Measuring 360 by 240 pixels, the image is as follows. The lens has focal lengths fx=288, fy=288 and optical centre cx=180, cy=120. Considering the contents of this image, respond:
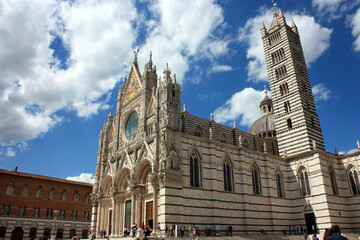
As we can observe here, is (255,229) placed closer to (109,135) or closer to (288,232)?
(288,232)

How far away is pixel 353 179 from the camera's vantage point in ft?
94.9

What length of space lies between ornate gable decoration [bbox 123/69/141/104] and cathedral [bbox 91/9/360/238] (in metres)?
0.13

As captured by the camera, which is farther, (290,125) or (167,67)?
(290,125)

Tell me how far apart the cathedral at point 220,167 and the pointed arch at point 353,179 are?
97 mm

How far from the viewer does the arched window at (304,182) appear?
28.6m

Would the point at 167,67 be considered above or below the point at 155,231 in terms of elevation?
above

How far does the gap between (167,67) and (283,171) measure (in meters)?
16.3

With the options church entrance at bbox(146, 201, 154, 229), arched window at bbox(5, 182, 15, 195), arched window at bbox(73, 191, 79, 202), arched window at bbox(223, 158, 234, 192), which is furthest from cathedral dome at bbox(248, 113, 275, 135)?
arched window at bbox(5, 182, 15, 195)

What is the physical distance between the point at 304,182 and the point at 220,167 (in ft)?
32.9

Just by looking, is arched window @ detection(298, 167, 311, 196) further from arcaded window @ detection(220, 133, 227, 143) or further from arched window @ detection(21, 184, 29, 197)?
arched window @ detection(21, 184, 29, 197)

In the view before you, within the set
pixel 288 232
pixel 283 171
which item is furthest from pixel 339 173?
pixel 288 232

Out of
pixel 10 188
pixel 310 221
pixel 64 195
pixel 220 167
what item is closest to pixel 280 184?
pixel 310 221

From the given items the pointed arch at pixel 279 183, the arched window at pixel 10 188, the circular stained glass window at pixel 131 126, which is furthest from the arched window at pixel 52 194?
the pointed arch at pixel 279 183

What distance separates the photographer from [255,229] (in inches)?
993
